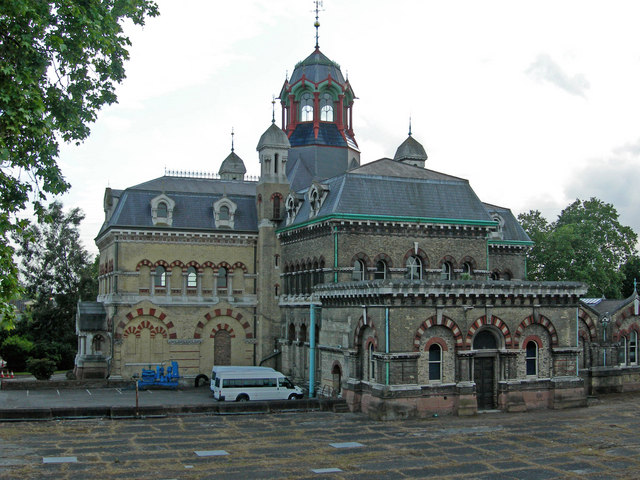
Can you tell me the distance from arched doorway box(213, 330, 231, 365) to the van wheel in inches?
49.2

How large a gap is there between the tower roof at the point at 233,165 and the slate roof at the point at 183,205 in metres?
10.1

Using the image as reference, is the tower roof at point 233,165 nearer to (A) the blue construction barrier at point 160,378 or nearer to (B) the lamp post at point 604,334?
(A) the blue construction barrier at point 160,378

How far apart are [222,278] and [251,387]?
1167 centimetres

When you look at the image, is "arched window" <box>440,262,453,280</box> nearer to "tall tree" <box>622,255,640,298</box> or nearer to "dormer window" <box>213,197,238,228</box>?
"dormer window" <box>213,197,238,228</box>

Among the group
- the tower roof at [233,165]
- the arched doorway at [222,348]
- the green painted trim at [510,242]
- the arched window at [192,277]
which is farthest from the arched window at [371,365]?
the tower roof at [233,165]

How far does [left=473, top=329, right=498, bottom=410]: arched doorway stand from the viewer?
122 feet

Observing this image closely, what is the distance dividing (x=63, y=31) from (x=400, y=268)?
24.0 metres

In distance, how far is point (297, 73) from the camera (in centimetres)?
5509

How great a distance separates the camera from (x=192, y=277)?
5050 centimetres

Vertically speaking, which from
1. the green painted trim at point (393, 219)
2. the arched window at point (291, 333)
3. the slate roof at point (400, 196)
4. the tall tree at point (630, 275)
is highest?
the slate roof at point (400, 196)

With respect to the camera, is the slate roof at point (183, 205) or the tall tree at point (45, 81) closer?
the tall tree at point (45, 81)

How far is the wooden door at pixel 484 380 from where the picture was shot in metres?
37.3

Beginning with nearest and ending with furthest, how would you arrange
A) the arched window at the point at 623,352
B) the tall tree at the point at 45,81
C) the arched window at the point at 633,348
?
the tall tree at the point at 45,81 → the arched window at the point at 623,352 → the arched window at the point at 633,348

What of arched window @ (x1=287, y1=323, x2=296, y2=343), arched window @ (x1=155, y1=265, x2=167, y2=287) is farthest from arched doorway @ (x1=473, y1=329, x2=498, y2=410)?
arched window @ (x1=155, y1=265, x2=167, y2=287)
